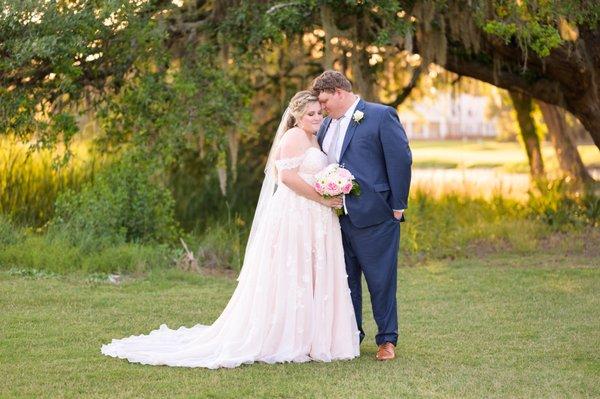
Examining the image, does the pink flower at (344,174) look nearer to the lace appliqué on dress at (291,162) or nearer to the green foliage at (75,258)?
the lace appliqué on dress at (291,162)

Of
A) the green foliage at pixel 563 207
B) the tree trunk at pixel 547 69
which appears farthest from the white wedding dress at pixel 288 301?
the green foliage at pixel 563 207

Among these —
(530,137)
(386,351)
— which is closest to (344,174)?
(386,351)

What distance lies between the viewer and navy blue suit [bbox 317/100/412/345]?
6.79m

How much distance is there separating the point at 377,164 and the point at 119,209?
18.3ft

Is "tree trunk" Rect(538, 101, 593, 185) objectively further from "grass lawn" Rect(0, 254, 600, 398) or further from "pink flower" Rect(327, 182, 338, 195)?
"pink flower" Rect(327, 182, 338, 195)

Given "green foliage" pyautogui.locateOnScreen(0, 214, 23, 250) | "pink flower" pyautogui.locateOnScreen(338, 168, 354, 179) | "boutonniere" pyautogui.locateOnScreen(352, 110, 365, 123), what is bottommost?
"green foliage" pyautogui.locateOnScreen(0, 214, 23, 250)

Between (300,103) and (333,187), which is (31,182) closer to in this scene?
(300,103)

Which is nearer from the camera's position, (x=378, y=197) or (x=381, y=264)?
(x=378, y=197)

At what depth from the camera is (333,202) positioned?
6.87m

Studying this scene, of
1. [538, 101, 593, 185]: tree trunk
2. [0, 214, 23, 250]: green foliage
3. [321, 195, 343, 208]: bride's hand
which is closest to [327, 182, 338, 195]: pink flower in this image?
[321, 195, 343, 208]: bride's hand

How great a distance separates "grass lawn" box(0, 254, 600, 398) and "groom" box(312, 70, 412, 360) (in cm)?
48

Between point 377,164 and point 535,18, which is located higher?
point 535,18

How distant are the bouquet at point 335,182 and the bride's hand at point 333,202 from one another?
0.07 meters

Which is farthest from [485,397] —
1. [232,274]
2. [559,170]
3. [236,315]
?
[559,170]
